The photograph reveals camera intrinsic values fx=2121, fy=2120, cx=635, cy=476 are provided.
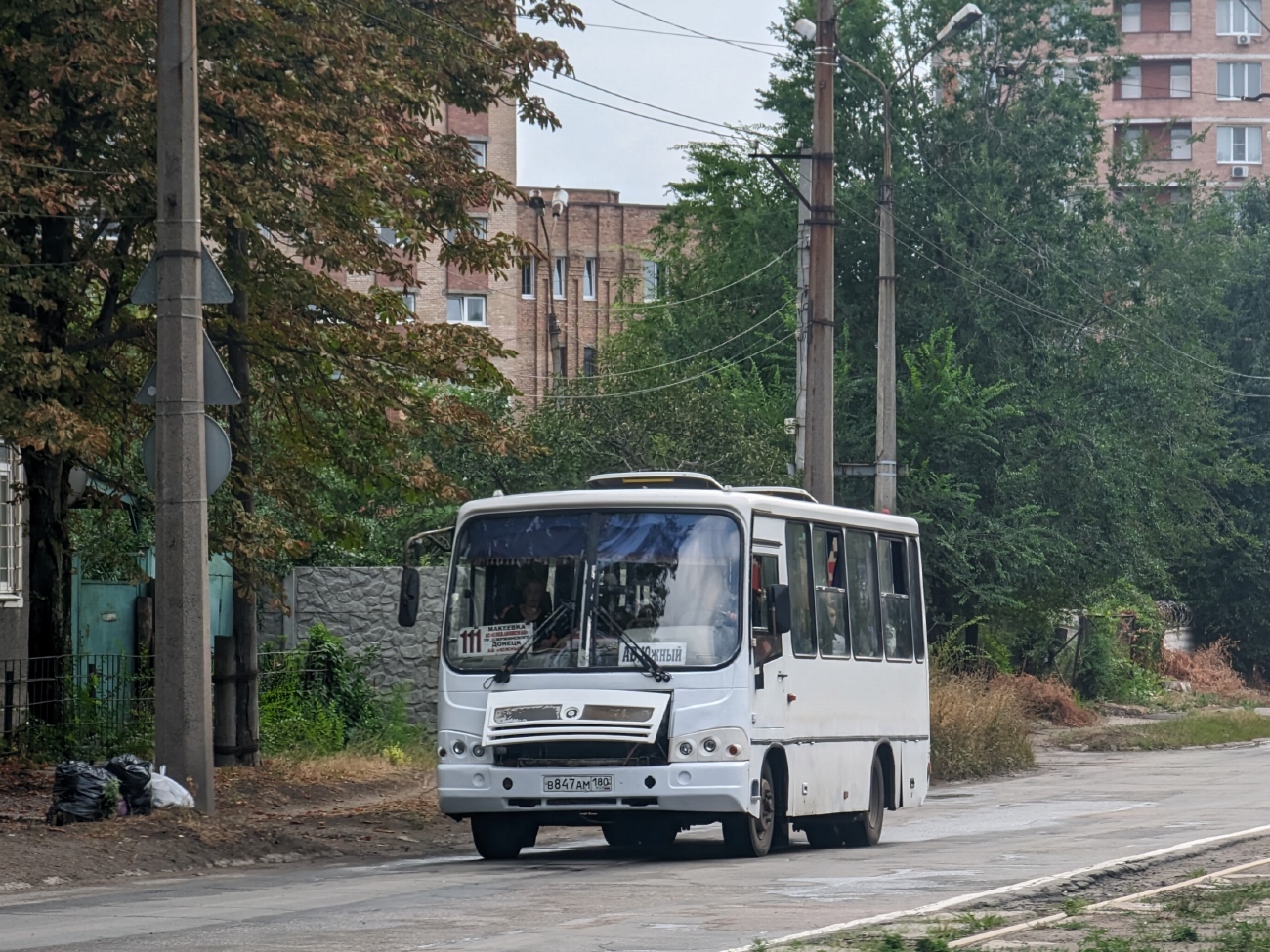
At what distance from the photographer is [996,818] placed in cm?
2030

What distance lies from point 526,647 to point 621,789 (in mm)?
1361

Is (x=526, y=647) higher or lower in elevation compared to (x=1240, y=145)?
lower

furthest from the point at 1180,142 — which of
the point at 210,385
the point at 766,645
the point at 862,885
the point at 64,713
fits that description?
the point at 862,885

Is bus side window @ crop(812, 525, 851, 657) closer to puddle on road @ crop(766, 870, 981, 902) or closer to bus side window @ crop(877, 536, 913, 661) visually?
bus side window @ crop(877, 536, 913, 661)

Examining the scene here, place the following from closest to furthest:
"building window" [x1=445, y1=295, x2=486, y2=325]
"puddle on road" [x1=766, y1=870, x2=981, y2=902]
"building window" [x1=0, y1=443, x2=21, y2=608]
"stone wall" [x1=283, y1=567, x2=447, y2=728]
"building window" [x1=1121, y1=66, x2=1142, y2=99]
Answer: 1. "puddle on road" [x1=766, y1=870, x2=981, y2=902]
2. "building window" [x1=0, y1=443, x2=21, y2=608]
3. "stone wall" [x1=283, y1=567, x2=447, y2=728]
4. "building window" [x1=445, y1=295, x2=486, y2=325]
5. "building window" [x1=1121, y1=66, x2=1142, y2=99]

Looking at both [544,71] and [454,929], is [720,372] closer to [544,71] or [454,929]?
[544,71]

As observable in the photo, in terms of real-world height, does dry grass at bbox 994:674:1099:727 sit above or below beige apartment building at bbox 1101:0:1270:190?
below

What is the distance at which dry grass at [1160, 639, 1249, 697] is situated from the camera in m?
52.8

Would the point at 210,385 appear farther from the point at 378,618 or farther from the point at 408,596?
the point at 378,618

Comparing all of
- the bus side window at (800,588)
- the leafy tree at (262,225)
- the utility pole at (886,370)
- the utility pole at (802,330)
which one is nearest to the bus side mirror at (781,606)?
the bus side window at (800,588)

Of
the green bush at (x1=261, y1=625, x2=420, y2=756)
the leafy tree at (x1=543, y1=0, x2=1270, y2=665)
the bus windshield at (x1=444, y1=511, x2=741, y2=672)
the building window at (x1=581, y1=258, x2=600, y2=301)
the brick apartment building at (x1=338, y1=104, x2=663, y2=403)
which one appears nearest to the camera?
the bus windshield at (x1=444, y1=511, x2=741, y2=672)

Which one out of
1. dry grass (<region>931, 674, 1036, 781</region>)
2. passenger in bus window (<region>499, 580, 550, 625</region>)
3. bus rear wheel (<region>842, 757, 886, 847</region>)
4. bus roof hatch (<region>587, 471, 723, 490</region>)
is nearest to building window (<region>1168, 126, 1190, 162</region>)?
dry grass (<region>931, 674, 1036, 781</region>)

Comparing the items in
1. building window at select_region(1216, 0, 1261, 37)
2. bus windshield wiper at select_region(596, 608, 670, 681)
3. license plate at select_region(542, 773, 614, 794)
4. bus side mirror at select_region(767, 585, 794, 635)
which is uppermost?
building window at select_region(1216, 0, 1261, 37)

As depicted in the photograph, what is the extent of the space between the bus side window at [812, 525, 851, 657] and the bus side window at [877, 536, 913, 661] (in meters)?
1.07
